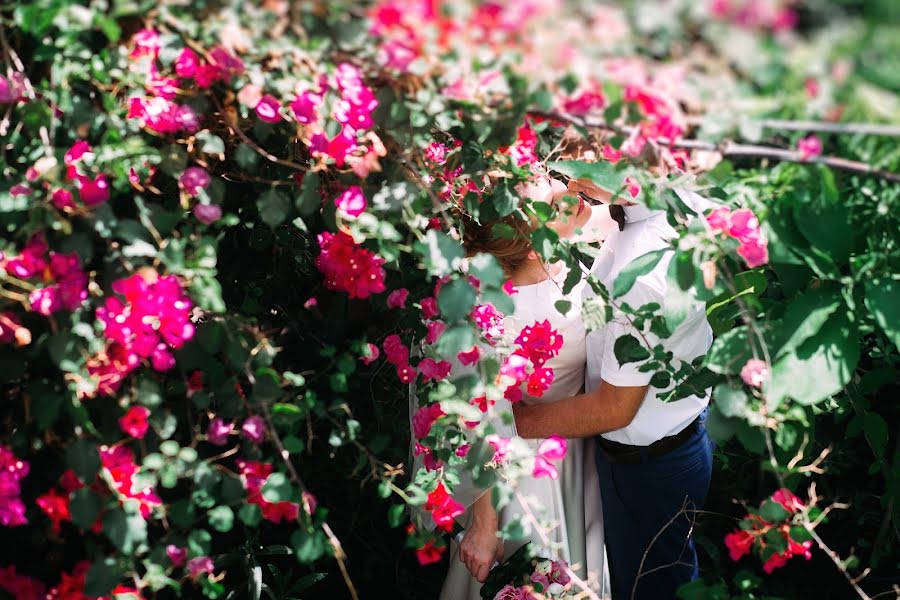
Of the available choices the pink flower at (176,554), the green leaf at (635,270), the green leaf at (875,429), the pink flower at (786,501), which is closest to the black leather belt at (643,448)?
the green leaf at (875,429)

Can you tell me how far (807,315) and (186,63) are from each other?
1245 mm

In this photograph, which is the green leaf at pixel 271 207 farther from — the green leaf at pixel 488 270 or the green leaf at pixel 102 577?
the green leaf at pixel 102 577

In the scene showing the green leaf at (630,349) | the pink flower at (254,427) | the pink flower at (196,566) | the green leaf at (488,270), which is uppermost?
the green leaf at (488,270)

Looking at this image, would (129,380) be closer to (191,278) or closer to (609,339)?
(191,278)

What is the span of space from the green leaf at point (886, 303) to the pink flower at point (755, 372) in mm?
215

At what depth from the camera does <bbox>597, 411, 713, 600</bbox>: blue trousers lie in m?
2.43

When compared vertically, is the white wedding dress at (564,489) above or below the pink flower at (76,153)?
below

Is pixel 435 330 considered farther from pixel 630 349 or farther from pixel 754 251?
pixel 754 251

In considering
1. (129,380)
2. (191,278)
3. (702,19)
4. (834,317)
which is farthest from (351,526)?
(702,19)

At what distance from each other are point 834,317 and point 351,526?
1584 millimetres

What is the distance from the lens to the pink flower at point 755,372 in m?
1.48

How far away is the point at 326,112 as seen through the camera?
143 centimetres

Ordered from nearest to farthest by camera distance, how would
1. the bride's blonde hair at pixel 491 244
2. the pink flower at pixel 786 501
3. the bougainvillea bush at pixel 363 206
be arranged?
the bougainvillea bush at pixel 363 206 → the pink flower at pixel 786 501 → the bride's blonde hair at pixel 491 244

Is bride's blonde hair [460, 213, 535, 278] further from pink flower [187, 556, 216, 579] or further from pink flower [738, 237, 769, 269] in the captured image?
pink flower [187, 556, 216, 579]
